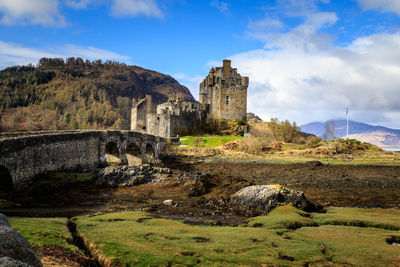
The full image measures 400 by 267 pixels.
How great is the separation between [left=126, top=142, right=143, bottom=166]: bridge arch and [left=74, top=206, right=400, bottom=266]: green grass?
29.6m

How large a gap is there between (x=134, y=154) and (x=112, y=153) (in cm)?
662

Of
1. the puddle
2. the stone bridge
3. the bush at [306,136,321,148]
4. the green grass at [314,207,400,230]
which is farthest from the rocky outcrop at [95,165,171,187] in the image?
the bush at [306,136,321,148]

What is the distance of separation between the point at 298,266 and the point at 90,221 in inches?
340

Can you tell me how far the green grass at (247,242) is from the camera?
29.2ft

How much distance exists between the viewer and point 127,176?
27.9 m

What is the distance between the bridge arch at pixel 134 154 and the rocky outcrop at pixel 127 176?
14558 mm

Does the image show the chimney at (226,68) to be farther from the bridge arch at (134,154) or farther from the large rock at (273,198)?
the large rock at (273,198)

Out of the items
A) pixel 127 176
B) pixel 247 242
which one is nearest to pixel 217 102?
pixel 127 176

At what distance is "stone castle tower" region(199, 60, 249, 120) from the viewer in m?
71.0

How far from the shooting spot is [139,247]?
9.70 meters

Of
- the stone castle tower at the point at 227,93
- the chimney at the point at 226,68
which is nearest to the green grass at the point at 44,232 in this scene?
the stone castle tower at the point at 227,93

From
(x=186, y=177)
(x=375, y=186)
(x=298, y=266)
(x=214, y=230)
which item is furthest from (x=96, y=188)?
(x=375, y=186)

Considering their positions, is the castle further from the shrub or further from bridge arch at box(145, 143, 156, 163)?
bridge arch at box(145, 143, 156, 163)

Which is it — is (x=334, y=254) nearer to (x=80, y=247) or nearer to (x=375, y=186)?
(x=80, y=247)
